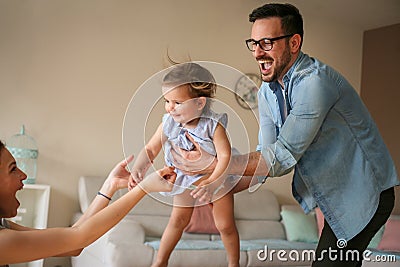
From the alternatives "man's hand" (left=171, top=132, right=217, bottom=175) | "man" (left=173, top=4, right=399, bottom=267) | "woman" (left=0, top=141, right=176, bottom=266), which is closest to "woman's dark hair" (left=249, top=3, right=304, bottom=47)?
"man" (left=173, top=4, right=399, bottom=267)

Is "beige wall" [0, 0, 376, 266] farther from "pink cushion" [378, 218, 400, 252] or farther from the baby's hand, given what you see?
the baby's hand

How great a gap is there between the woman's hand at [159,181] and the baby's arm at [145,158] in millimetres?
205

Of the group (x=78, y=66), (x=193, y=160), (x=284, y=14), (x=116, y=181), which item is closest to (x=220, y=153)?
(x=193, y=160)

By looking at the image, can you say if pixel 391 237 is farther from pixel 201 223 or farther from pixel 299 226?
pixel 201 223

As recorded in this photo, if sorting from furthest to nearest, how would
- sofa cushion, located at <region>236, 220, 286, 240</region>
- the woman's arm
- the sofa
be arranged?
1. sofa cushion, located at <region>236, 220, 286, 240</region>
2. the sofa
3. the woman's arm

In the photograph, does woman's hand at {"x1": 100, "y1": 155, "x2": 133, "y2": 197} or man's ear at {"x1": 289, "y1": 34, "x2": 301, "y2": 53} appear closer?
woman's hand at {"x1": 100, "y1": 155, "x2": 133, "y2": 197}

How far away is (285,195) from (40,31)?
2711 millimetres

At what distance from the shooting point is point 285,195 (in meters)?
5.89

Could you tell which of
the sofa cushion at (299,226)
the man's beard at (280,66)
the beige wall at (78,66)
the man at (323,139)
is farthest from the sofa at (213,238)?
the man's beard at (280,66)

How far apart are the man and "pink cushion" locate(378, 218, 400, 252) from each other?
2.90 metres

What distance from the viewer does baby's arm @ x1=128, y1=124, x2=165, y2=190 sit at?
1.75m

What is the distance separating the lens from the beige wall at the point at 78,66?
467 centimetres

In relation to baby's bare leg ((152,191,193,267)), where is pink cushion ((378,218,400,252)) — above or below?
below

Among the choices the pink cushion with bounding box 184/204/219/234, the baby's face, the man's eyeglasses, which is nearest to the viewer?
the baby's face
